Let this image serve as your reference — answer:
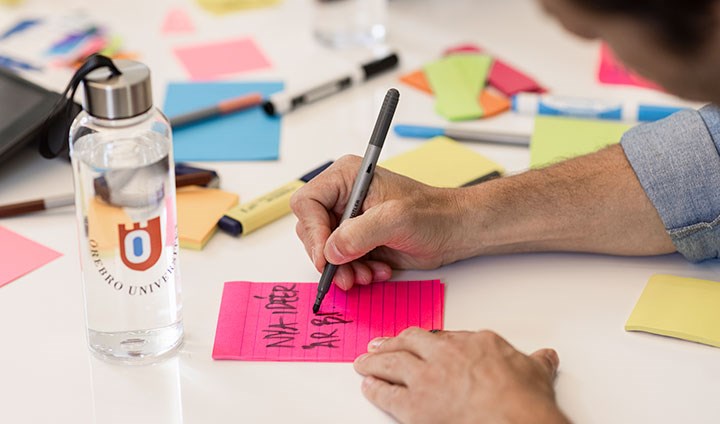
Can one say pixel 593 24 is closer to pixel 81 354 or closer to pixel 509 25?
pixel 81 354

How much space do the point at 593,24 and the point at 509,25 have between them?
0.98 m

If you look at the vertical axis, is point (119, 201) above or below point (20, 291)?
above

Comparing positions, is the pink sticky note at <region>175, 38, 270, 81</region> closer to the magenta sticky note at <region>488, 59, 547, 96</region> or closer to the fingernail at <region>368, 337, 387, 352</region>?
the magenta sticky note at <region>488, 59, 547, 96</region>

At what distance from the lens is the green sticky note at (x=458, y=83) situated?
1345 millimetres

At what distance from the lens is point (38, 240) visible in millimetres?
1072

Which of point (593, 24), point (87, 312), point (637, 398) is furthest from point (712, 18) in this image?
point (87, 312)

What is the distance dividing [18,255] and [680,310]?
0.70 meters

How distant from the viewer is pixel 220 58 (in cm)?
151

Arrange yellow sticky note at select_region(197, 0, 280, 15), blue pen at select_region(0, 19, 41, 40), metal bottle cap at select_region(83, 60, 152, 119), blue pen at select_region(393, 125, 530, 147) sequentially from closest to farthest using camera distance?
1. metal bottle cap at select_region(83, 60, 152, 119)
2. blue pen at select_region(393, 125, 530, 147)
3. blue pen at select_region(0, 19, 41, 40)
4. yellow sticky note at select_region(197, 0, 280, 15)

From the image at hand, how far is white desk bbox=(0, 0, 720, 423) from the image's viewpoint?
0.84 m

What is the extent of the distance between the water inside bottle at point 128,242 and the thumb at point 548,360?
1.09 ft

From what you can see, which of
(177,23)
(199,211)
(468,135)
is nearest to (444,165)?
(468,135)

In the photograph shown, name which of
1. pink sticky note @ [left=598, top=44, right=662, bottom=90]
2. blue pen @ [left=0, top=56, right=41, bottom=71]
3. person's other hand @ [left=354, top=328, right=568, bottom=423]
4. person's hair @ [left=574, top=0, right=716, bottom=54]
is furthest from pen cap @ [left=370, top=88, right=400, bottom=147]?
blue pen @ [left=0, top=56, right=41, bottom=71]

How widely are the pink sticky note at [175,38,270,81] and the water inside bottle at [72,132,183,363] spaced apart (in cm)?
64
